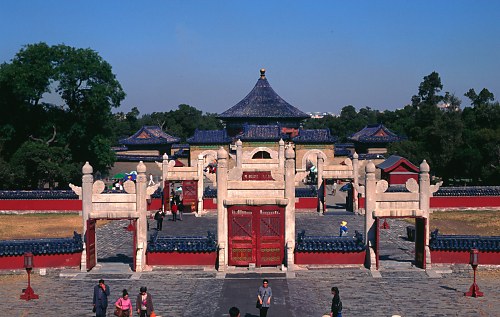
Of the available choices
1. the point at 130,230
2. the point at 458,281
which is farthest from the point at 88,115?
the point at 458,281

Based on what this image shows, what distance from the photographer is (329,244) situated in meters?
25.1

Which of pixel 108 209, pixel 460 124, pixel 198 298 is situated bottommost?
pixel 198 298

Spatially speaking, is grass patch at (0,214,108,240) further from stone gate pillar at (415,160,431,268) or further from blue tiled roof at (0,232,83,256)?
stone gate pillar at (415,160,431,268)

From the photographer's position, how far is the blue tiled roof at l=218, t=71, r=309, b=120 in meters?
68.4

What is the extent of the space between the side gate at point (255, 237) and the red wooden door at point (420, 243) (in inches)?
193

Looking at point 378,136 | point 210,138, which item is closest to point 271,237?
point 210,138

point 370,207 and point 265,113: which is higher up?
point 265,113

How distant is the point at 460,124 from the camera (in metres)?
54.5

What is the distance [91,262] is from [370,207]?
33.4ft

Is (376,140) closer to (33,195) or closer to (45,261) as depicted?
(33,195)

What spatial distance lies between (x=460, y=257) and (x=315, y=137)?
38.7 m

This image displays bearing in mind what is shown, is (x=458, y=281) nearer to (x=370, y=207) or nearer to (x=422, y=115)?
(x=370, y=207)

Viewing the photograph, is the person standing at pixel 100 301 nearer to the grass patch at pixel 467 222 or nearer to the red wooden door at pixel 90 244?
the red wooden door at pixel 90 244

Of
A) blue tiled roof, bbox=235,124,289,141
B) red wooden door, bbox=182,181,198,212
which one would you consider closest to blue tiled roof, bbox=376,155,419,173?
red wooden door, bbox=182,181,198,212
